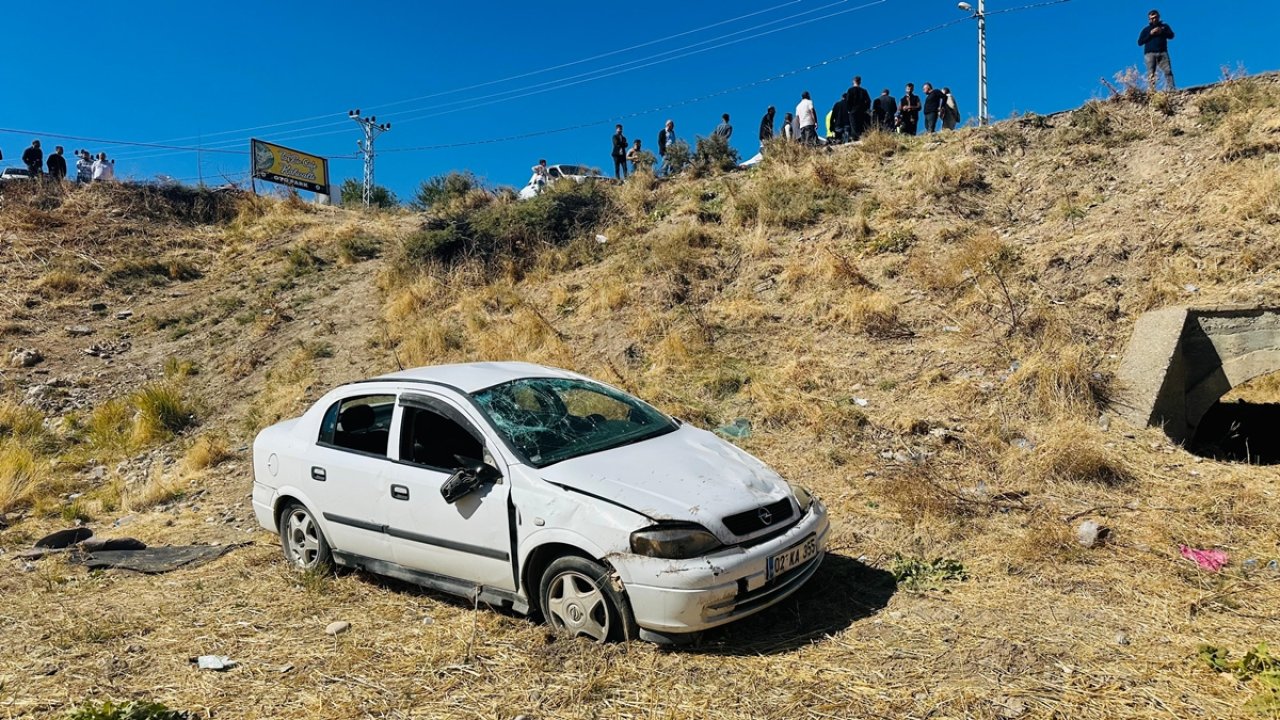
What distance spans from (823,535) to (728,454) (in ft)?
2.43

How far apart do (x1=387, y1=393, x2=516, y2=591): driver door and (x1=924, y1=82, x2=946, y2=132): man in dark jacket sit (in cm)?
1511

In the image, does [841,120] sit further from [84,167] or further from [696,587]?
[84,167]

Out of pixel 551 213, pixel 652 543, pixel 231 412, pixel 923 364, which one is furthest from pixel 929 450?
pixel 551 213

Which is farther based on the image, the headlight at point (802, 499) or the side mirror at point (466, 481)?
the headlight at point (802, 499)

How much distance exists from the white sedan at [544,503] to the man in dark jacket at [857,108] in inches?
552

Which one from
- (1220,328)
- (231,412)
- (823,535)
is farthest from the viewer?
(231,412)

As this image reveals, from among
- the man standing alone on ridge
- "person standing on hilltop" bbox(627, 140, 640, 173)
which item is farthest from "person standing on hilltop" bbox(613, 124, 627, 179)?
the man standing alone on ridge

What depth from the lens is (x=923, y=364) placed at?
29.6 ft

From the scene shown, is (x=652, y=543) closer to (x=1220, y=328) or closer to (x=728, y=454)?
(x=728, y=454)

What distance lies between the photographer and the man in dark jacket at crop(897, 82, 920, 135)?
1697cm

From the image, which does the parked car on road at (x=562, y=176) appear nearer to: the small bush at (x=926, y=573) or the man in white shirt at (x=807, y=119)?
the man in white shirt at (x=807, y=119)

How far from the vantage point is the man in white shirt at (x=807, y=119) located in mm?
17469

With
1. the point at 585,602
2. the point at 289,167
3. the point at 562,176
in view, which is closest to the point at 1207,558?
the point at 585,602

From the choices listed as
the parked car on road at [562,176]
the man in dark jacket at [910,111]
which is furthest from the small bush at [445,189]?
the man in dark jacket at [910,111]
